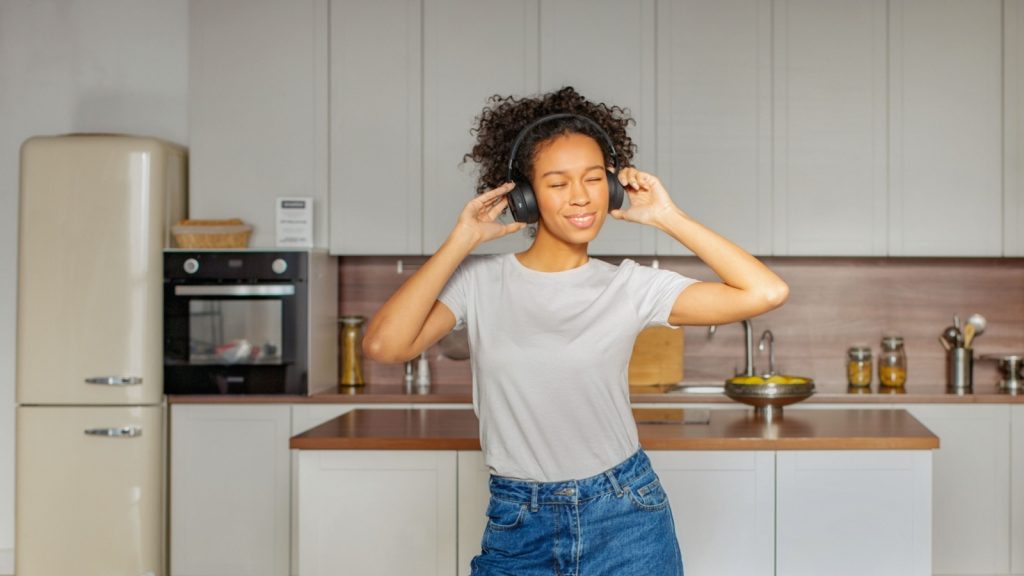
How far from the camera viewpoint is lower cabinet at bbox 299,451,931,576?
271 centimetres

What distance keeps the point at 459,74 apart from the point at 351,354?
1.29 meters

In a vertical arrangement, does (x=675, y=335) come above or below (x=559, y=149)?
below

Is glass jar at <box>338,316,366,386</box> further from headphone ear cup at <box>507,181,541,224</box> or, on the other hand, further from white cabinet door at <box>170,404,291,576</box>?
headphone ear cup at <box>507,181,541,224</box>

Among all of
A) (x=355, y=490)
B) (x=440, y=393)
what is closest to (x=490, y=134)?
(x=355, y=490)

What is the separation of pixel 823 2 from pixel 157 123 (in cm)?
297

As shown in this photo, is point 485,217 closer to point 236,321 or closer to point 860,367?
point 236,321

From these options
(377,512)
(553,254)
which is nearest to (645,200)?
(553,254)

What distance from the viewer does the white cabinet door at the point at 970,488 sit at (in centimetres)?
409

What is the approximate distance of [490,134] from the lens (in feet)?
6.36

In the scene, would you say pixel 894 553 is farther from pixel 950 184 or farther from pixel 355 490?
pixel 950 184

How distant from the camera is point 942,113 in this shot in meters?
4.27

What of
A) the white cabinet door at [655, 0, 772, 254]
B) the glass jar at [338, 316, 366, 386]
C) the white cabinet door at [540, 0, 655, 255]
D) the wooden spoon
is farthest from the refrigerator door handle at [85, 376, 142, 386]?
the wooden spoon

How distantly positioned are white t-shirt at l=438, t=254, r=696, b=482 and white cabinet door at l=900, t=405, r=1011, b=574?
2766 mm

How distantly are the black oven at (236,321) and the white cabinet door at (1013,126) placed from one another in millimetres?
2889
